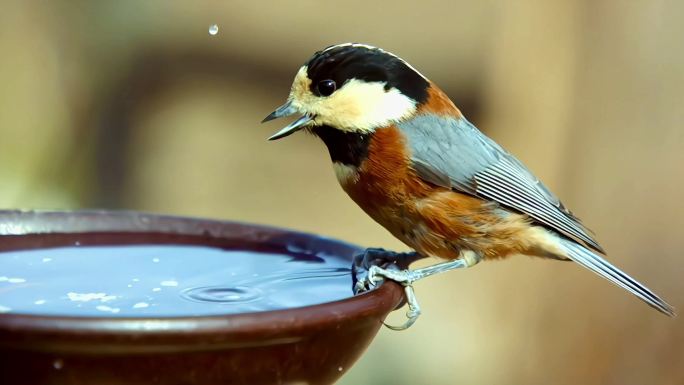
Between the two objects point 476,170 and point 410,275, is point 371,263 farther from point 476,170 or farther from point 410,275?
point 476,170

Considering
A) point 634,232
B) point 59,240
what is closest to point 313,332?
point 59,240

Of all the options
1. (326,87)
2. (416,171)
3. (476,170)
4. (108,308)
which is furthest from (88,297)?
(476,170)

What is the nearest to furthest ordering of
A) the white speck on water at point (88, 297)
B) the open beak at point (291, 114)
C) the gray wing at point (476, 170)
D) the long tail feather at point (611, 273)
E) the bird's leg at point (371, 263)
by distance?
1. the white speck on water at point (88, 297)
2. the bird's leg at point (371, 263)
3. the open beak at point (291, 114)
4. the gray wing at point (476, 170)
5. the long tail feather at point (611, 273)

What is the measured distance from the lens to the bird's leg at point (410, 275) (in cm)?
212

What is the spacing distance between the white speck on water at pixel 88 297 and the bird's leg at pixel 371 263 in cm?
51

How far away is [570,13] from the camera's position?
4.17m

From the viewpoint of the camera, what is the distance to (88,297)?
74.9 inches

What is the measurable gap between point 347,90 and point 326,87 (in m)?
0.06

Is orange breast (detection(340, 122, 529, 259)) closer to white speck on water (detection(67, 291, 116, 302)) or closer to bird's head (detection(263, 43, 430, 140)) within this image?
bird's head (detection(263, 43, 430, 140))

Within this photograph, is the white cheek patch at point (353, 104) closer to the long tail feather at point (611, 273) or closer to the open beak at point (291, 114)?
the open beak at point (291, 114)

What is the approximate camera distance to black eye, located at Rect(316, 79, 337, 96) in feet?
8.00

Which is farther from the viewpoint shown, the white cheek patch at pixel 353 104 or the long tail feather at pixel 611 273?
the long tail feather at pixel 611 273

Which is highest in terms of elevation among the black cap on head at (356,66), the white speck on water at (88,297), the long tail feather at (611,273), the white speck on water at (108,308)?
the black cap on head at (356,66)

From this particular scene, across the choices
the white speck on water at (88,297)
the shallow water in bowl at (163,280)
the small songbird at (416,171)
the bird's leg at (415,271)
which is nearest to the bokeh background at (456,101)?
the small songbird at (416,171)
